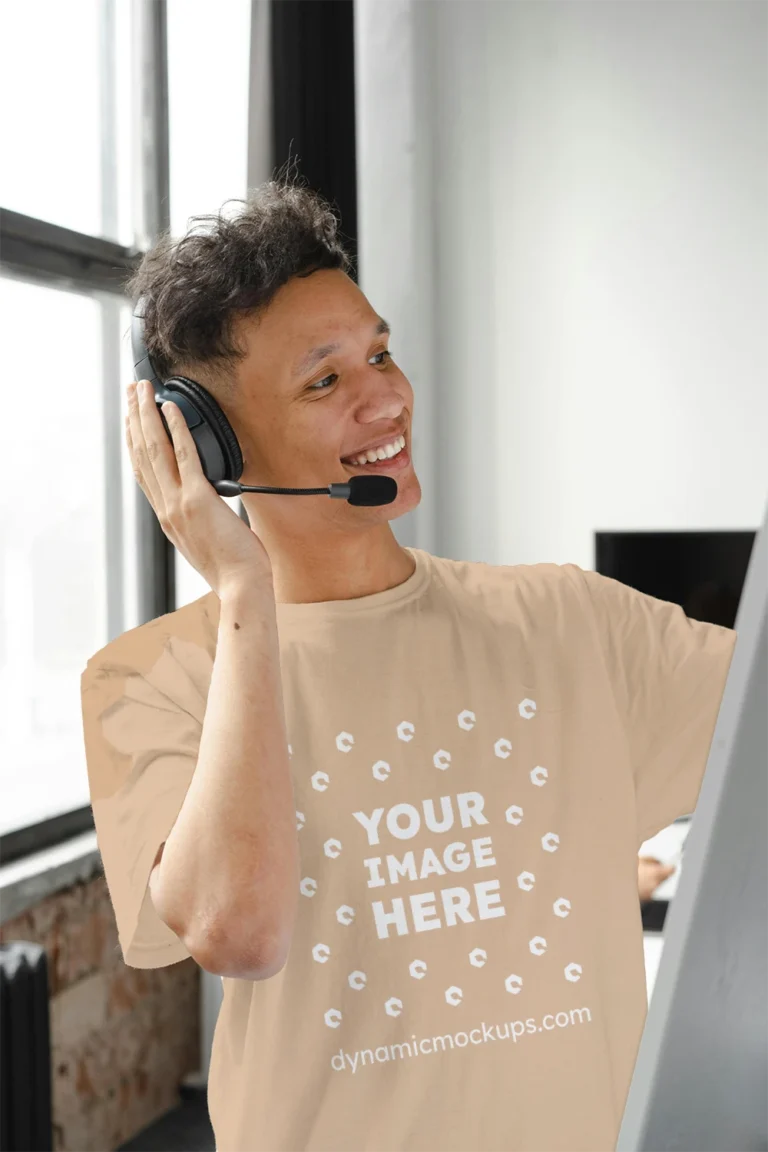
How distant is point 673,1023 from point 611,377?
2433 millimetres

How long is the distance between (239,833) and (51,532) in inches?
62.1

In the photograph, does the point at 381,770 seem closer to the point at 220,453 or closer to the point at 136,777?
the point at 136,777

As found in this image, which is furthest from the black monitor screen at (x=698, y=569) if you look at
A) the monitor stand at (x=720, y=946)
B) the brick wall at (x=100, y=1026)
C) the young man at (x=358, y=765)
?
the monitor stand at (x=720, y=946)

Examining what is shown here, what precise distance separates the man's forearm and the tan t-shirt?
0.06m

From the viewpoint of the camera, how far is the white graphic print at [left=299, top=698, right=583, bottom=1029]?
0.93 m

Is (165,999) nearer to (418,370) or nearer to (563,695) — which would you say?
(418,370)

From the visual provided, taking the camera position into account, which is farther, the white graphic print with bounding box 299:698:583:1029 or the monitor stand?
the white graphic print with bounding box 299:698:583:1029

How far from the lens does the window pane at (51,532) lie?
2.19m

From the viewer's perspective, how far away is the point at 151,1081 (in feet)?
7.70

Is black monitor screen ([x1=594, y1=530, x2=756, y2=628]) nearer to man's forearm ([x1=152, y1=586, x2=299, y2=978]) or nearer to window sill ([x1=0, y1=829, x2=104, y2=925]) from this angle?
window sill ([x1=0, y1=829, x2=104, y2=925])

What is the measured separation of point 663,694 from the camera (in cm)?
105

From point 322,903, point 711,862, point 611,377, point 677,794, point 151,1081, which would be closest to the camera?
point 711,862

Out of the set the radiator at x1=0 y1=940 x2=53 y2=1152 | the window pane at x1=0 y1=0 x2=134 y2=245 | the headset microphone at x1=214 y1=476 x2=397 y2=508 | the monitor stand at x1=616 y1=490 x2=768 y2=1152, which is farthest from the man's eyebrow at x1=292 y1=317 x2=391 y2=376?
the window pane at x1=0 y1=0 x2=134 y2=245

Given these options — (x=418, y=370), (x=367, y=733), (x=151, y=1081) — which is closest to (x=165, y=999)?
(x=151, y=1081)
